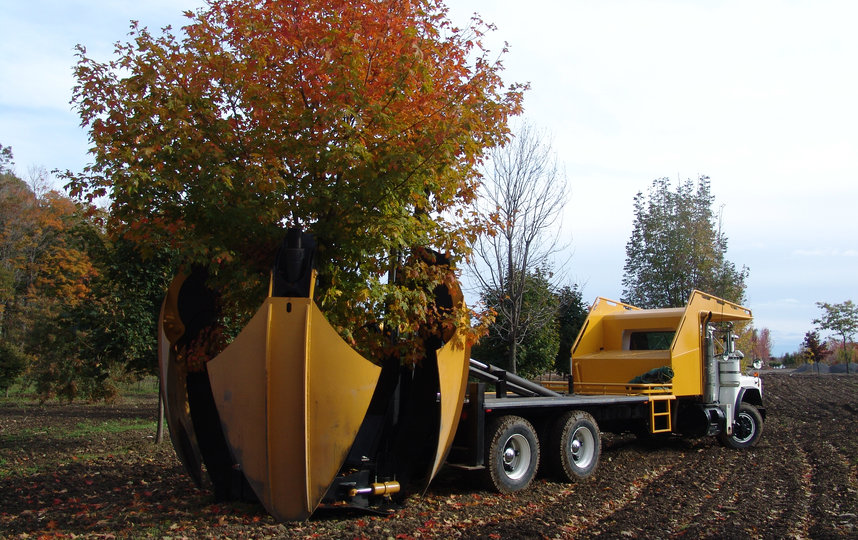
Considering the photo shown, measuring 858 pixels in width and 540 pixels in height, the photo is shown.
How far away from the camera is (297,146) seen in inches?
265

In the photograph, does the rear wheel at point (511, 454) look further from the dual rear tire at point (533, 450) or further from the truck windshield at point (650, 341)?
the truck windshield at point (650, 341)

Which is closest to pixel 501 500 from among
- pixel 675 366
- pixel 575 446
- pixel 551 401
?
pixel 551 401

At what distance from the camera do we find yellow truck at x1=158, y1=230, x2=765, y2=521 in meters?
5.99

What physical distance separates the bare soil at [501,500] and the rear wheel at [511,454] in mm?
222

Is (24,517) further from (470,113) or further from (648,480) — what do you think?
(648,480)

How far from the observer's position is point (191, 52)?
23.5 feet

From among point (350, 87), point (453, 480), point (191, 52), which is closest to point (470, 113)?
point (350, 87)

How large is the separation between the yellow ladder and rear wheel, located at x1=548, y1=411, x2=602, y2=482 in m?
1.88

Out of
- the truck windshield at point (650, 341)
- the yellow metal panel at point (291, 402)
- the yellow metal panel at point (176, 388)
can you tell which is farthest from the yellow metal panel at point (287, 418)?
the truck windshield at point (650, 341)

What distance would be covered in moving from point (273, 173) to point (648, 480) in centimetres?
676

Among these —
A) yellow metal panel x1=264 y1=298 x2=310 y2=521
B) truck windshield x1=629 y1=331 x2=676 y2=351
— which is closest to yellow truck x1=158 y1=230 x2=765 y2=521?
yellow metal panel x1=264 y1=298 x2=310 y2=521

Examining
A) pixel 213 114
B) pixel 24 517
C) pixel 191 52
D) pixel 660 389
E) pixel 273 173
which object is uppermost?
pixel 191 52

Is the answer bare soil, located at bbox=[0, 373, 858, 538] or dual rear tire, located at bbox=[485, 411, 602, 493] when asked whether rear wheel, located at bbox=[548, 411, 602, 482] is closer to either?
dual rear tire, located at bbox=[485, 411, 602, 493]

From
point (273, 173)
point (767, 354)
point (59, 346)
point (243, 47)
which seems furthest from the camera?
point (767, 354)
